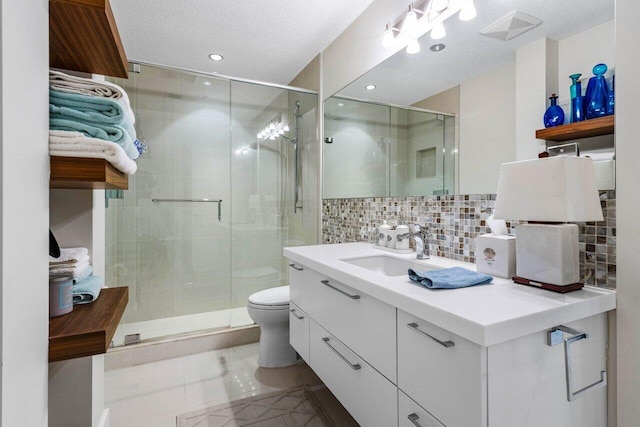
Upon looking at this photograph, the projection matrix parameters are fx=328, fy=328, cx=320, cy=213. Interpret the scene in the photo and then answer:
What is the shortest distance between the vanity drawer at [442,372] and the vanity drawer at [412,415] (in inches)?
0.8

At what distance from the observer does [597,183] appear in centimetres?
102

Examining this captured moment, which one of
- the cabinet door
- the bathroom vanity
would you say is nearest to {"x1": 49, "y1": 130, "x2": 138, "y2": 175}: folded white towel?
the bathroom vanity

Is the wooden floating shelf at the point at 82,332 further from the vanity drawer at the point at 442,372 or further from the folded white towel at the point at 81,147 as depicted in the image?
the vanity drawer at the point at 442,372

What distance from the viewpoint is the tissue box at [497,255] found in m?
1.17

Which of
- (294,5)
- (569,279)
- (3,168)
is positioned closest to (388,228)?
(569,279)

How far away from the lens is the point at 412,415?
3.22ft

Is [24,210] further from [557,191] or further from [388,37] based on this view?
[388,37]

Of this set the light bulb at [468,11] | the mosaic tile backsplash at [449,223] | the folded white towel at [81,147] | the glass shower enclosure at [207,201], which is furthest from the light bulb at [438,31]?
the folded white towel at [81,147]

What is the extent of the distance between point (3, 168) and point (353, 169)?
205 cm

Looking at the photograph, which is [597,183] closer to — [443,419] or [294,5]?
[443,419]

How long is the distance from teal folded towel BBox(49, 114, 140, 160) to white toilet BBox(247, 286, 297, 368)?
4.76 ft

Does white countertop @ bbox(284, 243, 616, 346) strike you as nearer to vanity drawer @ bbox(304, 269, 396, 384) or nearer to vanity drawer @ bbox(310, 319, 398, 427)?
vanity drawer @ bbox(304, 269, 396, 384)

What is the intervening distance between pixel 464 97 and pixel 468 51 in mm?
192

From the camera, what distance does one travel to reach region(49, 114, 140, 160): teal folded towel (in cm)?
79
